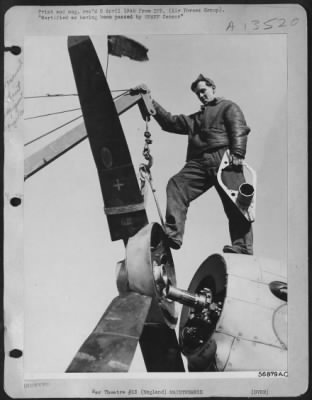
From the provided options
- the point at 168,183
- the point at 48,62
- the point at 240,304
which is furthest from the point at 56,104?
the point at 240,304

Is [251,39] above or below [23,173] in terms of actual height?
above

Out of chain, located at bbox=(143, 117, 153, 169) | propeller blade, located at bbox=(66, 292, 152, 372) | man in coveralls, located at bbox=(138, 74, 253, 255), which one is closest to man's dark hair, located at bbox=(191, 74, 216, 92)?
man in coveralls, located at bbox=(138, 74, 253, 255)

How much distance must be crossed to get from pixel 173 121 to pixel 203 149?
0.26 feet

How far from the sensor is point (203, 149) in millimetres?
1033

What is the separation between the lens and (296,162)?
1026mm

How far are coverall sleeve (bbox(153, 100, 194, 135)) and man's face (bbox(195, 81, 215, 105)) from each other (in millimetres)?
48

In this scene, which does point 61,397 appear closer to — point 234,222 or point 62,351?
point 62,351

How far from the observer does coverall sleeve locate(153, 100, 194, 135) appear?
103 centimetres

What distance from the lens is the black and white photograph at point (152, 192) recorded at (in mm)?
1012

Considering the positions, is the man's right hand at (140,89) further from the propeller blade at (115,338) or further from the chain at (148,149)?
the propeller blade at (115,338)

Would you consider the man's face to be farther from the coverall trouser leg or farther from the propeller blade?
the propeller blade

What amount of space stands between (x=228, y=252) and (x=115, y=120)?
1.09 ft

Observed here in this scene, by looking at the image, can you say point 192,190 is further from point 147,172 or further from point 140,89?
point 140,89

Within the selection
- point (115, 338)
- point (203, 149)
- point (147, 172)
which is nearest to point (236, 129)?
point (203, 149)
